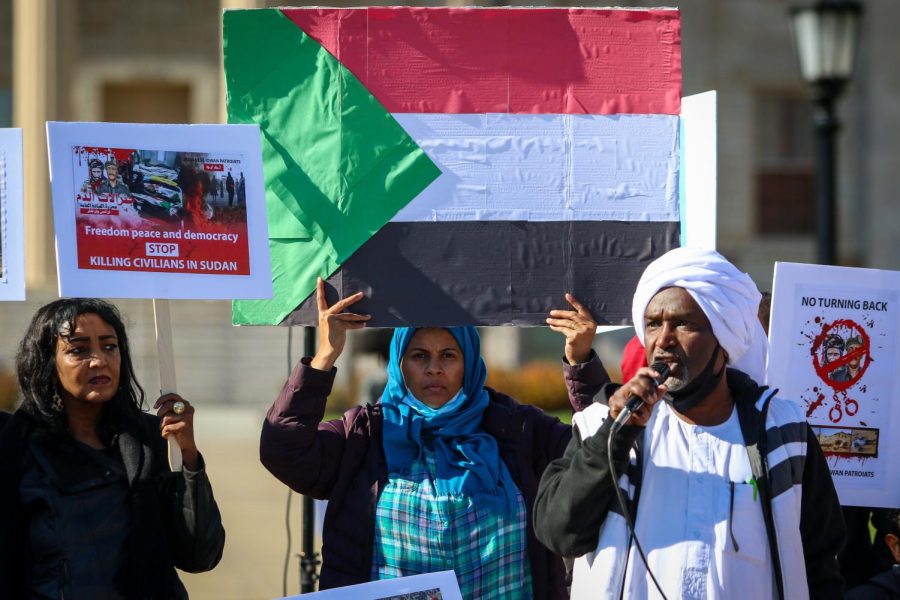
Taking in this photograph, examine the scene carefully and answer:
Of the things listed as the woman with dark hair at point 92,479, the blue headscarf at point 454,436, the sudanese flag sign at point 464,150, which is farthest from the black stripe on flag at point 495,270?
the woman with dark hair at point 92,479

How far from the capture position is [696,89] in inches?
821

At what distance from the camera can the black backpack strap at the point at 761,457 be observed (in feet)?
10.5

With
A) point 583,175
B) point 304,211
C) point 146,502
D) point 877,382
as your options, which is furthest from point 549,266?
point 146,502

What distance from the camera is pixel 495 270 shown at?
4.22 metres

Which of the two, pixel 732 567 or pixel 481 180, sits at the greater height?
pixel 481 180

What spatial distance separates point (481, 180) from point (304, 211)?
58cm

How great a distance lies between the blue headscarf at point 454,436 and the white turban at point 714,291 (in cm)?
80

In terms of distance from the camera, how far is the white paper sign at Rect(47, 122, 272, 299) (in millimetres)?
3826

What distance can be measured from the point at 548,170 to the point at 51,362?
5.48 ft

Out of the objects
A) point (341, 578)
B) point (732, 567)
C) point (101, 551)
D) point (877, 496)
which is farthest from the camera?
point (877, 496)

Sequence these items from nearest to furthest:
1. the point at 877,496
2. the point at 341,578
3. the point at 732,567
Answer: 1. the point at 732,567
2. the point at 341,578
3. the point at 877,496

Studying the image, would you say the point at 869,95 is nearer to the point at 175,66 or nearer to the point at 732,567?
the point at 175,66

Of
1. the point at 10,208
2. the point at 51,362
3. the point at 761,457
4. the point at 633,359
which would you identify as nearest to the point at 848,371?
the point at 633,359

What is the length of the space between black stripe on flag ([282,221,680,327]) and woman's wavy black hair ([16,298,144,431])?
0.56 m
